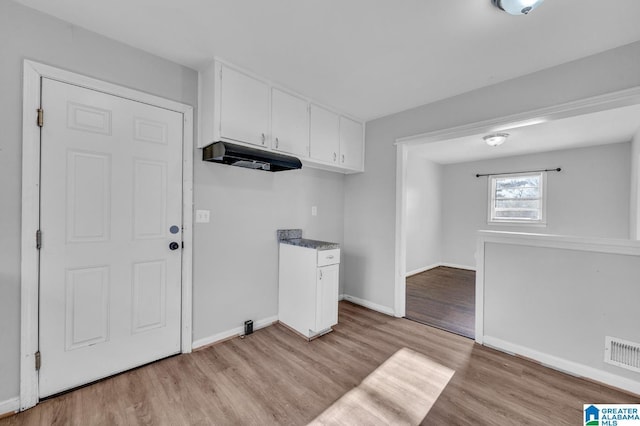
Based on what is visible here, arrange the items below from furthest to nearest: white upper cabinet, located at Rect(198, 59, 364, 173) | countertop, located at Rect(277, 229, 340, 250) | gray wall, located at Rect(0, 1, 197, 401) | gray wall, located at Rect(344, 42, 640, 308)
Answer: countertop, located at Rect(277, 229, 340, 250), white upper cabinet, located at Rect(198, 59, 364, 173), gray wall, located at Rect(344, 42, 640, 308), gray wall, located at Rect(0, 1, 197, 401)

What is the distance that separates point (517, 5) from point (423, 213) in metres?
4.61

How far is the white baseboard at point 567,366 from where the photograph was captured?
191 centimetres

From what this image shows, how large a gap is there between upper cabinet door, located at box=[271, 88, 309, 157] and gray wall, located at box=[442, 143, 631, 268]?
15.4ft

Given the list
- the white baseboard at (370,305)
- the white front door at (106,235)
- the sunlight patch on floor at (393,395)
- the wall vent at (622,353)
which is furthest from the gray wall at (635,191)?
the white front door at (106,235)

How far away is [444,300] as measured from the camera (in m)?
3.92

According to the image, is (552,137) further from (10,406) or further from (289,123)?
(10,406)

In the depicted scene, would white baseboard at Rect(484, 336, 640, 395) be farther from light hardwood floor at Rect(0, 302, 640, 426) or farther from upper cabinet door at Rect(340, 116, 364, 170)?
upper cabinet door at Rect(340, 116, 364, 170)

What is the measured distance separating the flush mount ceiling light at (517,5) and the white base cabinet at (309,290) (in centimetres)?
221

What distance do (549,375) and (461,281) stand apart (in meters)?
3.04

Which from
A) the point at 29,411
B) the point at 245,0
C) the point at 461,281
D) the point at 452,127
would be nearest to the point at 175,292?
the point at 29,411

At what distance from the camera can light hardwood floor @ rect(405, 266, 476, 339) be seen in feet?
10.2

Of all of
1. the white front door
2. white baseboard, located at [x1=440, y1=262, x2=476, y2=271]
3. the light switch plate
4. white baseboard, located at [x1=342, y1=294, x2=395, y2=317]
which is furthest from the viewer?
white baseboard, located at [x1=440, y1=262, x2=476, y2=271]

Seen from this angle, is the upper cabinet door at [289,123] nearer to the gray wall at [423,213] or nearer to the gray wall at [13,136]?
the gray wall at [13,136]

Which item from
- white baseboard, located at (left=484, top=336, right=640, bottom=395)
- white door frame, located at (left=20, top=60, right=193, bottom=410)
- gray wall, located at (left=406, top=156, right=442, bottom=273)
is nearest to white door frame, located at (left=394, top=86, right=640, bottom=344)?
white baseboard, located at (left=484, top=336, right=640, bottom=395)
